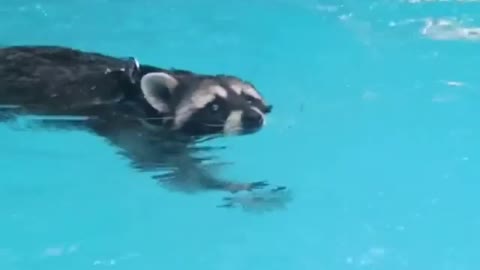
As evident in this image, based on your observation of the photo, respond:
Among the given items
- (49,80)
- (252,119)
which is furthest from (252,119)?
(49,80)

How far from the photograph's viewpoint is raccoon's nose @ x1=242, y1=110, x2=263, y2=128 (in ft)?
20.2

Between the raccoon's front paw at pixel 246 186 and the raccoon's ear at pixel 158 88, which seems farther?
the raccoon's front paw at pixel 246 186

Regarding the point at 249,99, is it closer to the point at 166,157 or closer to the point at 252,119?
the point at 252,119

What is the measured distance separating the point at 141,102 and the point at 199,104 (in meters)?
0.30

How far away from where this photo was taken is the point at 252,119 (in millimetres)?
6191

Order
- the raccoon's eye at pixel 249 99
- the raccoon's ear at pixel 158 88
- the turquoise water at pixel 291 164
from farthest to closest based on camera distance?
the raccoon's eye at pixel 249 99 → the raccoon's ear at pixel 158 88 → the turquoise water at pixel 291 164

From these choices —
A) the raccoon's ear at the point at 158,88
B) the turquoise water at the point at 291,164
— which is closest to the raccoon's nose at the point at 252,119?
the turquoise water at the point at 291,164

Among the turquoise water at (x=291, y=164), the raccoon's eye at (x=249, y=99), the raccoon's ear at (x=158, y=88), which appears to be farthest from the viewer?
the raccoon's eye at (x=249, y=99)

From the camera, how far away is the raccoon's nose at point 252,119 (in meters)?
6.15

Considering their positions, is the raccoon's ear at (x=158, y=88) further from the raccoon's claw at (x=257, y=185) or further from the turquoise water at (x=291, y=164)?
the raccoon's claw at (x=257, y=185)

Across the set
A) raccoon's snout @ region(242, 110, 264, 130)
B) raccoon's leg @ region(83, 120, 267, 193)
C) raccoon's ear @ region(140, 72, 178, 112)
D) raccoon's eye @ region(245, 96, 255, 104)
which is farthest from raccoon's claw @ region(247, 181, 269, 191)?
raccoon's ear @ region(140, 72, 178, 112)

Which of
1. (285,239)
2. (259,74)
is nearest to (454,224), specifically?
(285,239)

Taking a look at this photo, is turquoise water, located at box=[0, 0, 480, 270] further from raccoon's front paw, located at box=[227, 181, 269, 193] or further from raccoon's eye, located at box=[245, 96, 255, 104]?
raccoon's eye, located at box=[245, 96, 255, 104]

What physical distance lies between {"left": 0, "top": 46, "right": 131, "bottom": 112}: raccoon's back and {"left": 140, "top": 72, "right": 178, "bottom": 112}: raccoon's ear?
0.21 meters
